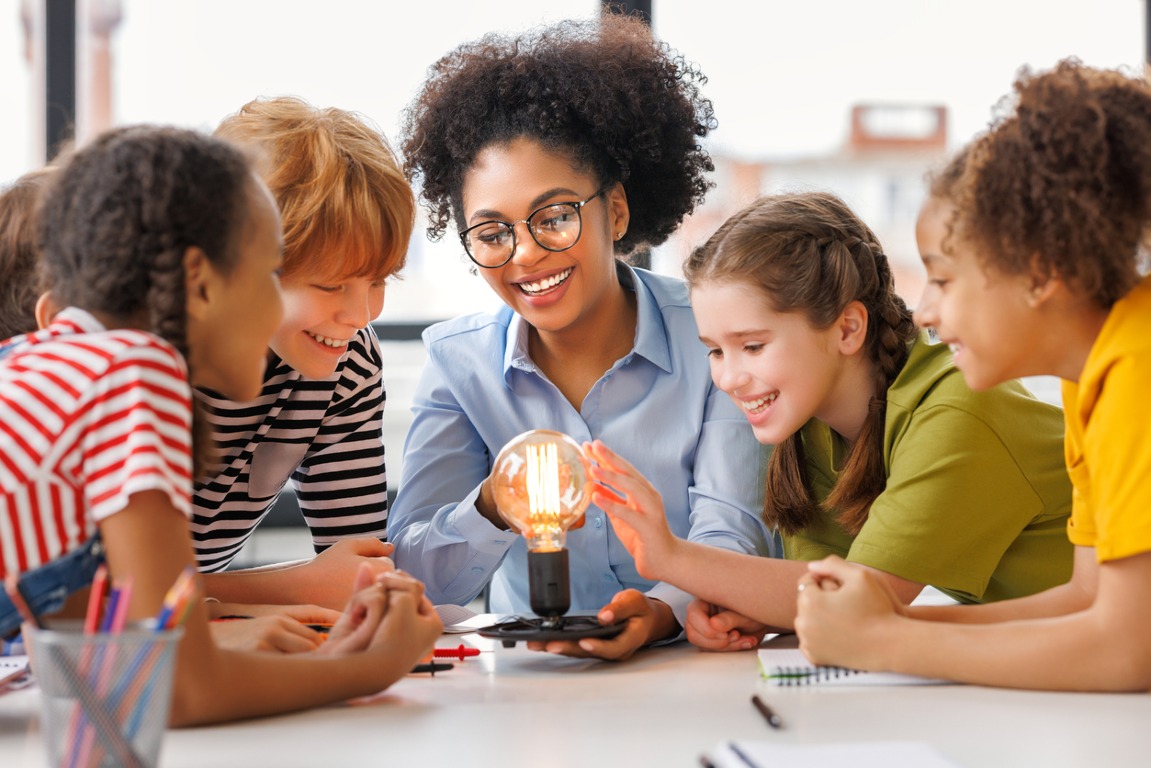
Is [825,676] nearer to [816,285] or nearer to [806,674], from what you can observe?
[806,674]

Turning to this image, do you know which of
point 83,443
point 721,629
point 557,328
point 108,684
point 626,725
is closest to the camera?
point 108,684

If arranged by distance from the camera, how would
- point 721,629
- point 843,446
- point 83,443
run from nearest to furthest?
point 83,443
point 721,629
point 843,446

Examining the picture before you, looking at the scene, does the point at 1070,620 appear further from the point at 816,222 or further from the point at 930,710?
the point at 816,222

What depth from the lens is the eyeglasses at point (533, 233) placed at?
1.98 m

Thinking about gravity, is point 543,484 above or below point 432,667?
above

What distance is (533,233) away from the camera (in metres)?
1.97

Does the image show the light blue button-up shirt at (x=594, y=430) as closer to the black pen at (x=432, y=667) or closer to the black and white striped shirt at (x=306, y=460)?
the black and white striped shirt at (x=306, y=460)

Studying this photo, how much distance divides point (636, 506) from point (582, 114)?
808 millimetres

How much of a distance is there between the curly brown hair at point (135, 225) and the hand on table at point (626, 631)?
22.8 inches

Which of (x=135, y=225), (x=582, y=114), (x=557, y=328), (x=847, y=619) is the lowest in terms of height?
(x=847, y=619)

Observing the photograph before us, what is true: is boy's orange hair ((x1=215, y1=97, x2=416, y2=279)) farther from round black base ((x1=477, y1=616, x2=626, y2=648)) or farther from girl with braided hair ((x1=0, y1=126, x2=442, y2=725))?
round black base ((x1=477, y1=616, x2=626, y2=648))

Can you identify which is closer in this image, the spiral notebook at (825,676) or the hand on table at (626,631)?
the spiral notebook at (825,676)

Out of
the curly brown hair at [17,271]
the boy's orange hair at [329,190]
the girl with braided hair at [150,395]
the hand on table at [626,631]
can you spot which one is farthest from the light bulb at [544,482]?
the curly brown hair at [17,271]

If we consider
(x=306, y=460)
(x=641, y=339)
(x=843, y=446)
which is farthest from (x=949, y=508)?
(x=306, y=460)
